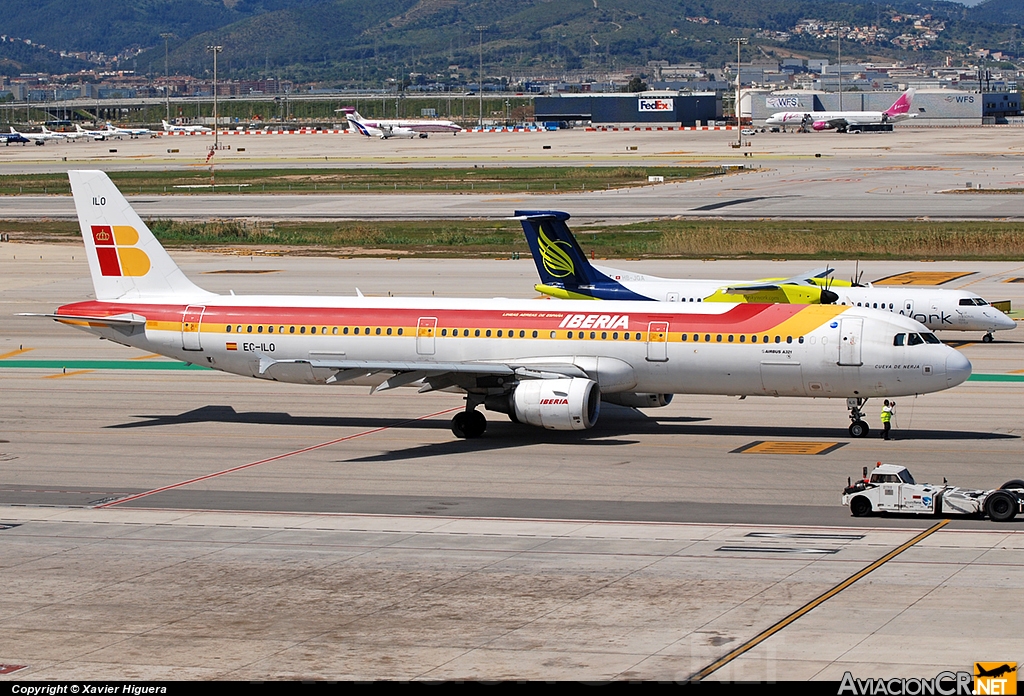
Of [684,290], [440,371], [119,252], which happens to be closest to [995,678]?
[440,371]

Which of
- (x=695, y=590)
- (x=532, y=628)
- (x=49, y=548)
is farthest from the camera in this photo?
(x=49, y=548)

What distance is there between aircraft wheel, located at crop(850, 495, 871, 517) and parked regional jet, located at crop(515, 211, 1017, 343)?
68.8 ft

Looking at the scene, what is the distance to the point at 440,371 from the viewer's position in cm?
4069

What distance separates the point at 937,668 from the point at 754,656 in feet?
9.31

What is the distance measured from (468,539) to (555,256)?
2550 centimetres

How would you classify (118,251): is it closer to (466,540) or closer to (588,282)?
(588,282)

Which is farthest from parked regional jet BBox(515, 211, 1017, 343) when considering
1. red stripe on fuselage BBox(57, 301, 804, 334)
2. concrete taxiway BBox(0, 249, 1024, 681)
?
red stripe on fuselage BBox(57, 301, 804, 334)

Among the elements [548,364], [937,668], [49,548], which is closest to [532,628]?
[937,668]

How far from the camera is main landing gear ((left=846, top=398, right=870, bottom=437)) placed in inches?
1612

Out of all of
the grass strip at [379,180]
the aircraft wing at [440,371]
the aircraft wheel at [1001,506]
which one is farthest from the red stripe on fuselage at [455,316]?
the grass strip at [379,180]

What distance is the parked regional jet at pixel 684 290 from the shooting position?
5350cm

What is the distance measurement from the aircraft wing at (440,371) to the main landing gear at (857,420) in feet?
26.9

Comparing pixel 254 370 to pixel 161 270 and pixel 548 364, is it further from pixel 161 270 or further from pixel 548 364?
pixel 548 364

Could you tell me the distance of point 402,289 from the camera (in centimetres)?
7238
